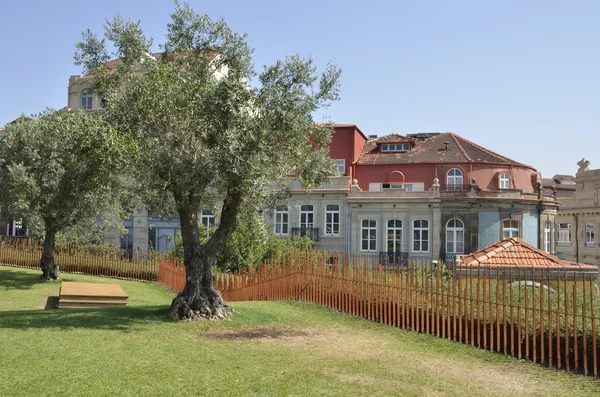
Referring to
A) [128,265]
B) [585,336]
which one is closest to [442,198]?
[128,265]

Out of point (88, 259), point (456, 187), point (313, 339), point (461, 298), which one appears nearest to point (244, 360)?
point (313, 339)

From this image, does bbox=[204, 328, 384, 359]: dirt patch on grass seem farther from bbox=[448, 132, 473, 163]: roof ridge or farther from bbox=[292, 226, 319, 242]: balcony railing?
bbox=[448, 132, 473, 163]: roof ridge

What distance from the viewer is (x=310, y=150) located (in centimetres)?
1581

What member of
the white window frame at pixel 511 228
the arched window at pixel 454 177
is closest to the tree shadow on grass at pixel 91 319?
the white window frame at pixel 511 228

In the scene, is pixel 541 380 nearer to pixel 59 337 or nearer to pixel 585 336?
pixel 585 336

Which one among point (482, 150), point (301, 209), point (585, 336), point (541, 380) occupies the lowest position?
point (541, 380)

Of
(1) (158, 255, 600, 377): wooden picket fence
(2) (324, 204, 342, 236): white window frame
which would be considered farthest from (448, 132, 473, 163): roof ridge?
(1) (158, 255, 600, 377): wooden picket fence

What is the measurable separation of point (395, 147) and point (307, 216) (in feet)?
29.3

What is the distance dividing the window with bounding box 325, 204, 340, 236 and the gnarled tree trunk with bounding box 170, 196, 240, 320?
25770mm

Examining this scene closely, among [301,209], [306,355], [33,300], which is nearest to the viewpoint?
[306,355]

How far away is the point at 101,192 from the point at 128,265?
6639 millimetres

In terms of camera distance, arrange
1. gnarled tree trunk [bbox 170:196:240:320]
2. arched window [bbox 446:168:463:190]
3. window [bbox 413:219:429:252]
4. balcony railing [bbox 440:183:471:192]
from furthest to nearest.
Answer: arched window [bbox 446:168:463:190]
window [bbox 413:219:429:252]
balcony railing [bbox 440:183:471:192]
gnarled tree trunk [bbox 170:196:240:320]

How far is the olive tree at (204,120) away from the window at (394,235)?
24.7 m

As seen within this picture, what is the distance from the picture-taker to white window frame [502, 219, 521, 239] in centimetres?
3850
